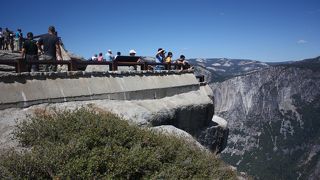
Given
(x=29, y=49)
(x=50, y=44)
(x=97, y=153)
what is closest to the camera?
(x=97, y=153)

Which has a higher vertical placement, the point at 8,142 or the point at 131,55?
the point at 131,55

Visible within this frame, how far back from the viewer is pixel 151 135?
10.4 metres

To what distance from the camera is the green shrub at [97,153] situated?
7754 mm

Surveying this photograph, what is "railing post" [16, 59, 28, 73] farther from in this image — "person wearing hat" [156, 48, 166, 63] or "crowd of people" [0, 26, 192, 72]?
"person wearing hat" [156, 48, 166, 63]

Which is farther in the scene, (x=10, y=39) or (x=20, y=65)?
(x=10, y=39)

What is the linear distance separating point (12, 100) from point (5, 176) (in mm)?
4568

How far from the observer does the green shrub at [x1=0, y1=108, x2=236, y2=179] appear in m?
7.75


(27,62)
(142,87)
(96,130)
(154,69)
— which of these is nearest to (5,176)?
(96,130)

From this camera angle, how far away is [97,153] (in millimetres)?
8492

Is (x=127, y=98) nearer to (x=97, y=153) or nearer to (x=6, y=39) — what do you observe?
(x=97, y=153)

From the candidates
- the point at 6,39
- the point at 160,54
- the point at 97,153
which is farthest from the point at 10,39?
the point at 97,153

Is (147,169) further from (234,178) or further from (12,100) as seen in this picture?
(12,100)

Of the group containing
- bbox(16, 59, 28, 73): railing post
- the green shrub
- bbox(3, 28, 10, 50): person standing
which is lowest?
the green shrub

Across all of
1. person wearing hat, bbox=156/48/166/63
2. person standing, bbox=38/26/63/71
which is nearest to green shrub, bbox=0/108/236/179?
person standing, bbox=38/26/63/71
